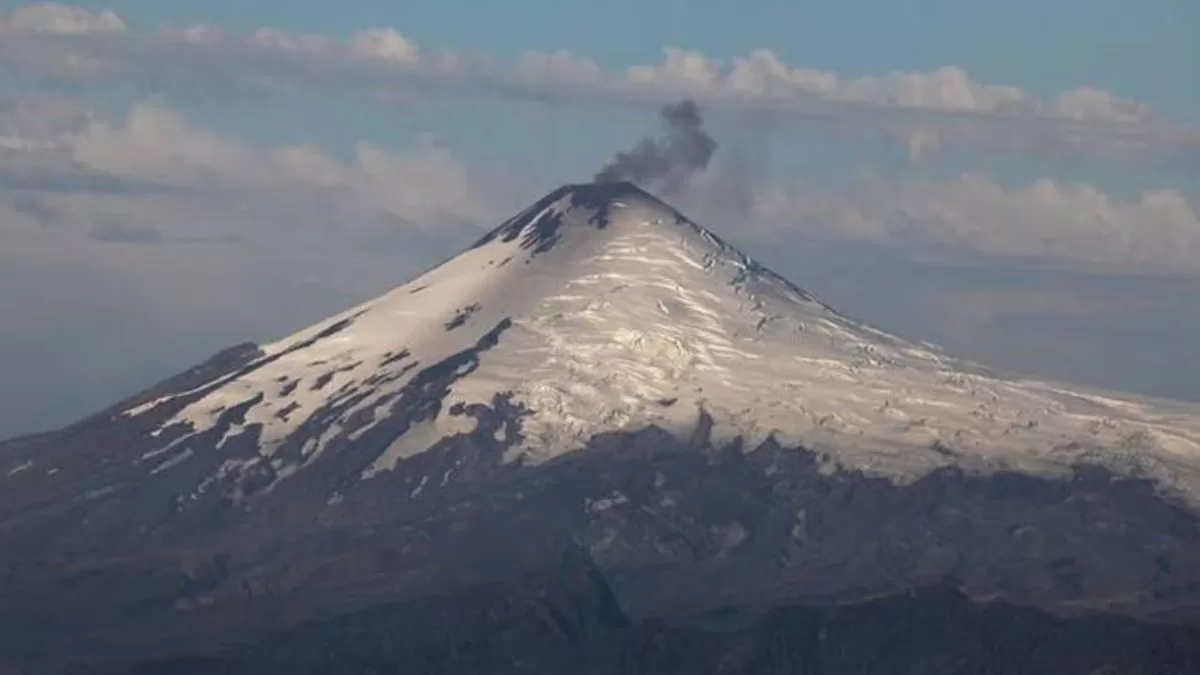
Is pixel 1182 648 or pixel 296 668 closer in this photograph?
pixel 1182 648

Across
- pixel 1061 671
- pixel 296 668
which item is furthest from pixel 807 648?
pixel 296 668

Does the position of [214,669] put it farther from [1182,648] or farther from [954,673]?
[1182,648]

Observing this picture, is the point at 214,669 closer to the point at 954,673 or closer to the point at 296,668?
the point at 296,668

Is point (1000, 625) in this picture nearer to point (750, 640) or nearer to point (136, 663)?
point (750, 640)

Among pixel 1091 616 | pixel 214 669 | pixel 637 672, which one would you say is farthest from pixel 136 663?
pixel 1091 616

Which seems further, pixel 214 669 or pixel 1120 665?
pixel 214 669

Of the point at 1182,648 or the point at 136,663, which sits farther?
the point at 136,663

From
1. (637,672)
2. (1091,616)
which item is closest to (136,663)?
(637,672)
